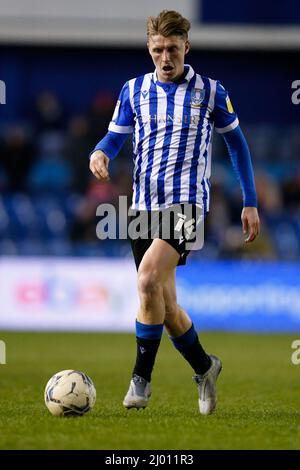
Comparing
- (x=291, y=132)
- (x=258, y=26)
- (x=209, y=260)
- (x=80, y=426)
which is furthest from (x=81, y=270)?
(x=80, y=426)

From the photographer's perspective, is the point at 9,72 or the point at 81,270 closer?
the point at 81,270

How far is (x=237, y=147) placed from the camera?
653cm

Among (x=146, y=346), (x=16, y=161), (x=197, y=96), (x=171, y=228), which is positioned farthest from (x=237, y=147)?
(x=16, y=161)

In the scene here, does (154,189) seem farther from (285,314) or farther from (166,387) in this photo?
(285,314)

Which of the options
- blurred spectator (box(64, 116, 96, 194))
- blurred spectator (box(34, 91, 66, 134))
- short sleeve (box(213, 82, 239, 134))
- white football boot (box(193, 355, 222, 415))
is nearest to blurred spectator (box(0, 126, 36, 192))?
blurred spectator (box(64, 116, 96, 194))

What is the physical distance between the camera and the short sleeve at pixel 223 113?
6.43 m

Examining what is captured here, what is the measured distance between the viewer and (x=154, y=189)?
6.31 metres

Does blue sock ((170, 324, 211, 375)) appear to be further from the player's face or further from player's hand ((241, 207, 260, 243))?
the player's face

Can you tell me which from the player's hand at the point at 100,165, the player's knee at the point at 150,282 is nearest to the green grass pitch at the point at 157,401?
the player's knee at the point at 150,282

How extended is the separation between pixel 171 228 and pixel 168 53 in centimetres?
103

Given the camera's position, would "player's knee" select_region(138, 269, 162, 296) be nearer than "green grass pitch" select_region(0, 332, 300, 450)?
No

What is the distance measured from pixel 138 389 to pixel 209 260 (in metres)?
9.36

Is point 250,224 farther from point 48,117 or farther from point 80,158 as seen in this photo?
point 48,117

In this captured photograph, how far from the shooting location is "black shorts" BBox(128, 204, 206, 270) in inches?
244
